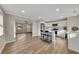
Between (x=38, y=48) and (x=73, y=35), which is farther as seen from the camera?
A: (x=38, y=48)

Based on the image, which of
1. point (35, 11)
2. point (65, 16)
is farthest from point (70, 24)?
point (35, 11)

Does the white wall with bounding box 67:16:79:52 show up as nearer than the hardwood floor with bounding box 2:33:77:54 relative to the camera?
Yes

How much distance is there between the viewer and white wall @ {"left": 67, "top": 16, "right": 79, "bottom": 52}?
7.79ft

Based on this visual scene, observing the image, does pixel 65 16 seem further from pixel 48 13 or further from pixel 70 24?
pixel 48 13

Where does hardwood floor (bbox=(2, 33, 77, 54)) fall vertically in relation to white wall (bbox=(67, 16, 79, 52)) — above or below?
below

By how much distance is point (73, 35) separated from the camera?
2982mm

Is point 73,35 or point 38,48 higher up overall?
point 73,35

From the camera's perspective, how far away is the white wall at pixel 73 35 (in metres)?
2.38

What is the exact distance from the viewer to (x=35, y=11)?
2893 millimetres

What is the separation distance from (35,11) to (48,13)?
533mm

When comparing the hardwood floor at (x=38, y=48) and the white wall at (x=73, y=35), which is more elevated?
the white wall at (x=73, y=35)

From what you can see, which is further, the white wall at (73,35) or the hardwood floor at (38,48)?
the hardwood floor at (38,48)
